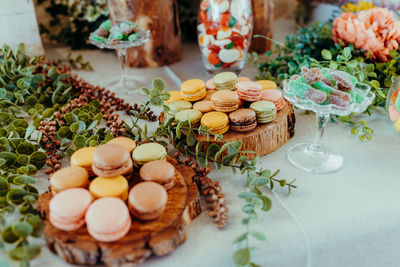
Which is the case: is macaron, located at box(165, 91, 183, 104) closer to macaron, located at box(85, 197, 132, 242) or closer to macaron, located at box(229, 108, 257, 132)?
macaron, located at box(229, 108, 257, 132)

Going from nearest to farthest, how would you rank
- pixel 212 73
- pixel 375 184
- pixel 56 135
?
pixel 375 184 → pixel 56 135 → pixel 212 73

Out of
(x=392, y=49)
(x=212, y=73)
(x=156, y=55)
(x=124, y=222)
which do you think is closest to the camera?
(x=124, y=222)

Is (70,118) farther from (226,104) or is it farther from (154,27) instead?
(154,27)

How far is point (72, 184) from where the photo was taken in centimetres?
60

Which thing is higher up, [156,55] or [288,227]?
[156,55]

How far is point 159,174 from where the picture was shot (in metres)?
0.62

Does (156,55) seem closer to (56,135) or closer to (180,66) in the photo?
(180,66)

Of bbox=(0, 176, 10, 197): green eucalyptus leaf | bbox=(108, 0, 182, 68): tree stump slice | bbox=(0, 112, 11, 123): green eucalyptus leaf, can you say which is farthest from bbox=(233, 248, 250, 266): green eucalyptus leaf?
bbox=(108, 0, 182, 68): tree stump slice

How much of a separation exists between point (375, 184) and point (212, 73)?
70 centimetres

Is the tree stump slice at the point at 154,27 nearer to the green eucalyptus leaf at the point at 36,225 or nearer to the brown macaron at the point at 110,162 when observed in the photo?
the brown macaron at the point at 110,162

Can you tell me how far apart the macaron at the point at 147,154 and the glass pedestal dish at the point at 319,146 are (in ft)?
0.94

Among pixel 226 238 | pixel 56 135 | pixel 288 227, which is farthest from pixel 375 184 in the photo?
pixel 56 135

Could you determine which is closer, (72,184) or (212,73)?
(72,184)

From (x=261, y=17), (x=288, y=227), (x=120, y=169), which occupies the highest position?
(x=261, y=17)
